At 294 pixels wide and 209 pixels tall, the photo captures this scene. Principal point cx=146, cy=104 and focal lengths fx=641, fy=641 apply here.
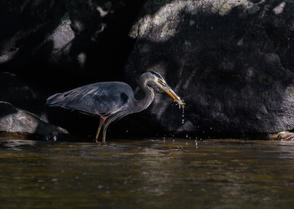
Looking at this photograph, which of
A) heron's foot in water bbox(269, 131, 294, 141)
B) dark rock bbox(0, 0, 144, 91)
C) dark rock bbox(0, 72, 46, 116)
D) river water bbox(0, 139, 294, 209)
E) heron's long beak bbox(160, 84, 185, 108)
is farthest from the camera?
dark rock bbox(0, 72, 46, 116)

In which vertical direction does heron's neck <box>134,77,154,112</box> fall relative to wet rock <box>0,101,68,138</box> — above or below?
above

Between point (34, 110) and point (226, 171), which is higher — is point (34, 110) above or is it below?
above

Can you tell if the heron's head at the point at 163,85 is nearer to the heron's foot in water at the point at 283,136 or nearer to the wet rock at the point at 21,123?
the heron's foot in water at the point at 283,136

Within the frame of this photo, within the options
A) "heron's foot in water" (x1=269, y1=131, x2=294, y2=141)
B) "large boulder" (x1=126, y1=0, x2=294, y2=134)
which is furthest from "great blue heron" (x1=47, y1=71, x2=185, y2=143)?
"heron's foot in water" (x1=269, y1=131, x2=294, y2=141)

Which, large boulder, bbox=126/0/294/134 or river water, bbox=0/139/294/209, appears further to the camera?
large boulder, bbox=126/0/294/134

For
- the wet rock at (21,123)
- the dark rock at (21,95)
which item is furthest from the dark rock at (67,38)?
the wet rock at (21,123)

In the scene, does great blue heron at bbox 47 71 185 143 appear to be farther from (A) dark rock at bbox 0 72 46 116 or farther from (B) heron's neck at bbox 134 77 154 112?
(A) dark rock at bbox 0 72 46 116

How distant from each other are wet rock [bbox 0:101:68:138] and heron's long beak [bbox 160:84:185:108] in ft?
5.78

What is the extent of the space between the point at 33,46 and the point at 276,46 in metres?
3.98

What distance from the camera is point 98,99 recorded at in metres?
9.45

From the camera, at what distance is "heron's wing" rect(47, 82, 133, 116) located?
30.7 ft

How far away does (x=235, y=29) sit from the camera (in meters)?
9.12

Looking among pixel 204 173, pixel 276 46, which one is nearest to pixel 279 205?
pixel 204 173

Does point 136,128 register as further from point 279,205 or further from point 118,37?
point 279,205
